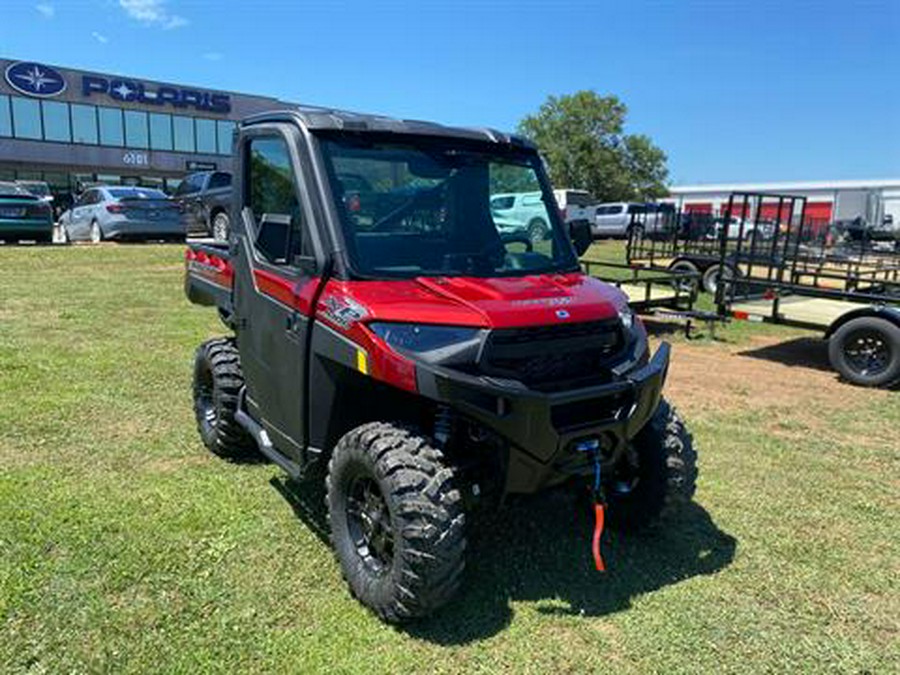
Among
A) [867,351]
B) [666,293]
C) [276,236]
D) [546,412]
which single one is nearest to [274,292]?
[276,236]

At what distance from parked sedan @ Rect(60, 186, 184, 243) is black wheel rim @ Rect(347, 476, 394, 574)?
53.5ft

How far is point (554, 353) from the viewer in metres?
3.24

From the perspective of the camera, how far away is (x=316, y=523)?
4164 millimetres

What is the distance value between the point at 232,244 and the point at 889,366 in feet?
22.9

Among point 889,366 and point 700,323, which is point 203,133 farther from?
point 889,366

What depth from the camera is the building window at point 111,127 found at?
45469 mm

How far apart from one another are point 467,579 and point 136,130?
4978 centimetres

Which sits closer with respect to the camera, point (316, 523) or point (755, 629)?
point (755, 629)

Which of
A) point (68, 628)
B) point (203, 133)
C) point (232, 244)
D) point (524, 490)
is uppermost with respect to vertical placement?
point (203, 133)

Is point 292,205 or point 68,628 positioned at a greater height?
point 292,205

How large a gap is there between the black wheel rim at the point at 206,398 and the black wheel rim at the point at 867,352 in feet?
22.3

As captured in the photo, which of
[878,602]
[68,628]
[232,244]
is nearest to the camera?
[68,628]

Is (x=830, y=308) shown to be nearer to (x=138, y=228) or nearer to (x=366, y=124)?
(x=366, y=124)

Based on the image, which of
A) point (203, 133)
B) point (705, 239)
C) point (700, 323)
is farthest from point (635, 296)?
point (203, 133)
